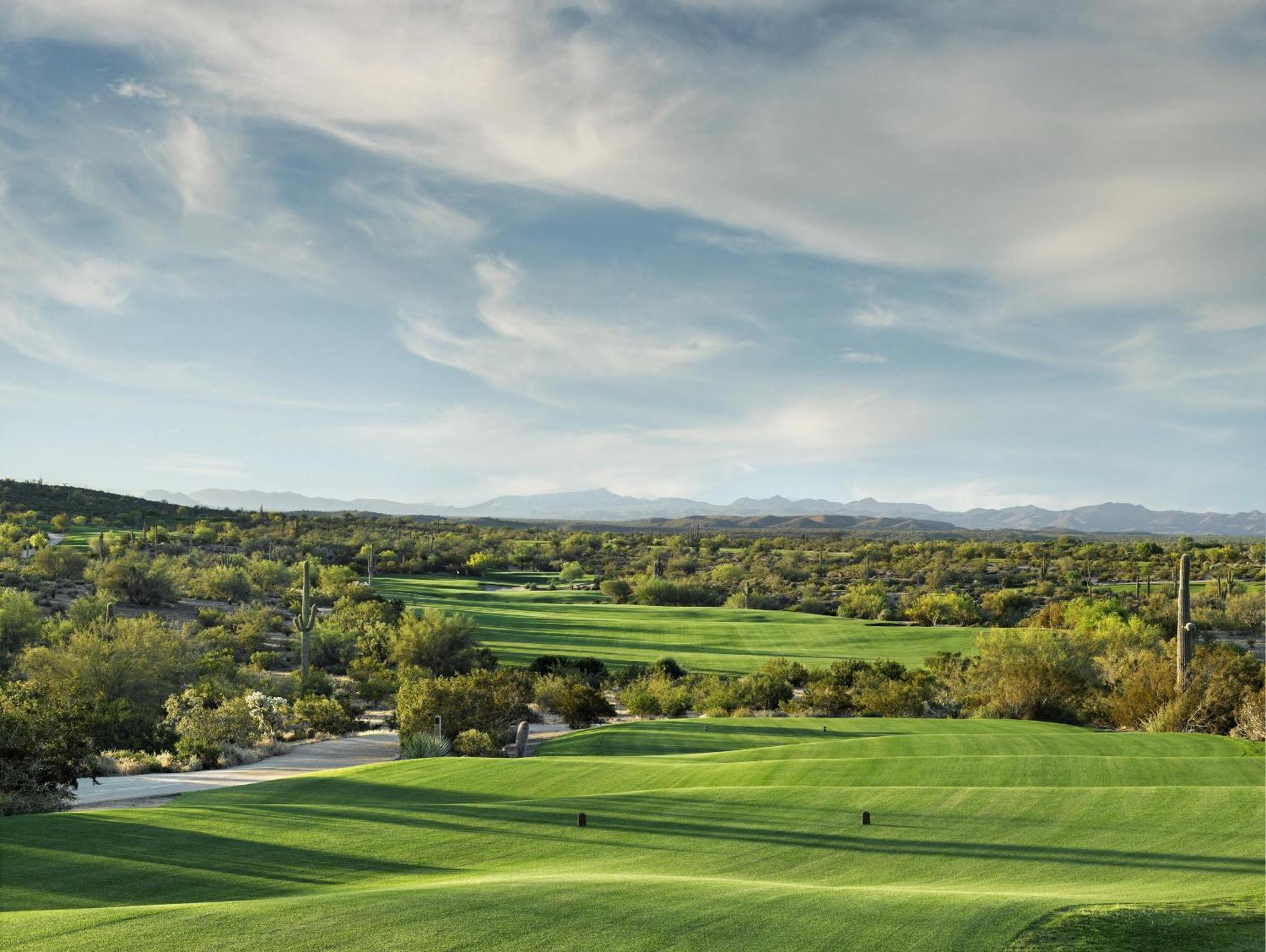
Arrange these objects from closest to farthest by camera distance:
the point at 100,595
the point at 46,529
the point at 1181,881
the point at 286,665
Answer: the point at 1181,881 < the point at 286,665 < the point at 100,595 < the point at 46,529

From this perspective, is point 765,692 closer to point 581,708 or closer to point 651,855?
point 581,708

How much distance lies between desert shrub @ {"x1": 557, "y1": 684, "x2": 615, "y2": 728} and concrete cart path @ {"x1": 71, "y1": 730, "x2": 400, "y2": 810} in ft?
17.3

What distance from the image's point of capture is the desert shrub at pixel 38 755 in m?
15.6

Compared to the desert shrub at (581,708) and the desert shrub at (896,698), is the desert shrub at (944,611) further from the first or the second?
the desert shrub at (581,708)

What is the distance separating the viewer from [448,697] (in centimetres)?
2545

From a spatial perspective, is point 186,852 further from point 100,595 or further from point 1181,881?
point 100,595

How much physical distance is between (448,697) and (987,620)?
124ft

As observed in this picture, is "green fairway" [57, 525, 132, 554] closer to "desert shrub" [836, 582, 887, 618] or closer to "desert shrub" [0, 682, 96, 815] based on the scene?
"desert shrub" [0, 682, 96, 815]

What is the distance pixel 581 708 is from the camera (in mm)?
29016

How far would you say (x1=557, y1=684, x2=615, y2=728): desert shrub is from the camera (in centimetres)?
2897

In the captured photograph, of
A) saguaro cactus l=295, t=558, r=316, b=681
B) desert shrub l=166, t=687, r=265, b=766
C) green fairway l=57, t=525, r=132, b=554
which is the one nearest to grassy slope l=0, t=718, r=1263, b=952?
desert shrub l=166, t=687, r=265, b=766

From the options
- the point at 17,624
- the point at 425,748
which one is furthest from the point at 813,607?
the point at 17,624

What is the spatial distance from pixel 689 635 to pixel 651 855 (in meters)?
37.7

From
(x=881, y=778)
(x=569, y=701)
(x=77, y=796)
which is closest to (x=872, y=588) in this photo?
(x=569, y=701)
